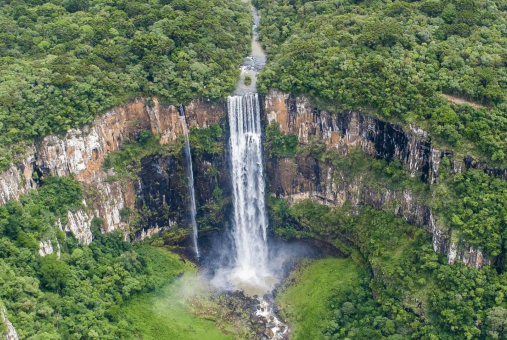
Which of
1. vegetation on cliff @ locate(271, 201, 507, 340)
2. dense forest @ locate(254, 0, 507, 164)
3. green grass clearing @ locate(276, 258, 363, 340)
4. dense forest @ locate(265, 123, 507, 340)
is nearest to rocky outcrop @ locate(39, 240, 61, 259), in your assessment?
green grass clearing @ locate(276, 258, 363, 340)

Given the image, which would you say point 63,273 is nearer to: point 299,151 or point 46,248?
point 46,248

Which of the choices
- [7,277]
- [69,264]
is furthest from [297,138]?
[7,277]

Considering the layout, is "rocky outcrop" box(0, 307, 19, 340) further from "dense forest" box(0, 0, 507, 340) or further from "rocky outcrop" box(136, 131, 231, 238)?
"rocky outcrop" box(136, 131, 231, 238)

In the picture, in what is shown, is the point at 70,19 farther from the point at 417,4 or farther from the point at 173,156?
the point at 417,4

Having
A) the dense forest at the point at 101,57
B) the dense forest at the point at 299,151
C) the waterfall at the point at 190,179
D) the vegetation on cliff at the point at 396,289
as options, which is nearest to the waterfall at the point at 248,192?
the dense forest at the point at 299,151

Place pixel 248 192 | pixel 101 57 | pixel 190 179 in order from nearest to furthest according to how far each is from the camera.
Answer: pixel 101 57, pixel 190 179, pixel 248 192

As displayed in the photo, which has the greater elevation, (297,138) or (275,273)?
(297,138)

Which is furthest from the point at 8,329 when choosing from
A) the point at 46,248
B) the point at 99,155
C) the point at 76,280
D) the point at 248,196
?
the point at 248,196

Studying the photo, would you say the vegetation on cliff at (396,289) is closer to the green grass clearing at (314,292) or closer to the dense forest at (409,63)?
the green grass clearing at (314,292)
